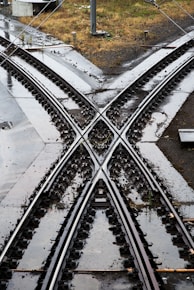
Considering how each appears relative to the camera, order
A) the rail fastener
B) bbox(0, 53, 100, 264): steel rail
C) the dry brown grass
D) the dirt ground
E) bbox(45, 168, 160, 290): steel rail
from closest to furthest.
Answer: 1. bbox(45, 168, 160, 290): steel rail
2. the rail fastener
3. bbox(0, 53, 100, 264): steel rail
4. the dirt ground
5. the dry brown grass

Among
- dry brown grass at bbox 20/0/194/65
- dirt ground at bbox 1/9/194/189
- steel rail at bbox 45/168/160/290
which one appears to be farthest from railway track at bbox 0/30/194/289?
dry brown grass at bbox 20/0/194/65

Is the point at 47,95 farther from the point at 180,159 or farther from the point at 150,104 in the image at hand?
the point at 180,159

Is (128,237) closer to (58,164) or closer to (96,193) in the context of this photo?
(96,193)

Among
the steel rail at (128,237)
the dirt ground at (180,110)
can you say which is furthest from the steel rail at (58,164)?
the dirt ground at (180,110)

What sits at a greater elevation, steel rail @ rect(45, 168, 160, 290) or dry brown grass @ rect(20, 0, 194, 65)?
dry brown grass @ rect(20, 0, 194, 65)

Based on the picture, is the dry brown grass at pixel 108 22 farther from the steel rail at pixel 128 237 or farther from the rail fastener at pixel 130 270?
the rail fastener at pixel 130 270

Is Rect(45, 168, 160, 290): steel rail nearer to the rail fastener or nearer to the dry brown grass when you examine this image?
the rail fastener
